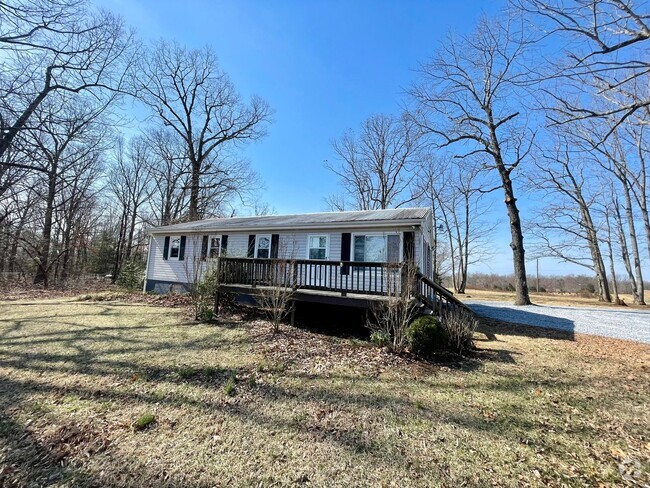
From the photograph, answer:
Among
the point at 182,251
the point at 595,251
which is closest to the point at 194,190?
the point at 182,251

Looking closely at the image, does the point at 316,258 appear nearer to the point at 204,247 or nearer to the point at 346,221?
the point at 346,221

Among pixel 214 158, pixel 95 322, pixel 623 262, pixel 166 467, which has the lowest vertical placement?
pixel 166 467

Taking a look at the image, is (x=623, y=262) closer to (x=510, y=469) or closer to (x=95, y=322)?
(x=510, y=469)

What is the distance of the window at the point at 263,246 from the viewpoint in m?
12.6

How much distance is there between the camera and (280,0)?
9148 millimetres

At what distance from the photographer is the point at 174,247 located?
15.4 m

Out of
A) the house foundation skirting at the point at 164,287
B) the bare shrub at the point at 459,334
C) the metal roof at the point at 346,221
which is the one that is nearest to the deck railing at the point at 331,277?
the bare shrub at the point at 459,334

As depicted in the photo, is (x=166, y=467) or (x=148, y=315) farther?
(x=148, y=315)

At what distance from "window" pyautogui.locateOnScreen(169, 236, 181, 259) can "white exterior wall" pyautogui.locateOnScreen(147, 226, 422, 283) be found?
0.92 feet

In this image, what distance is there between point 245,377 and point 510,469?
380 cm

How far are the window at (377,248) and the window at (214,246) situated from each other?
23.0 feet

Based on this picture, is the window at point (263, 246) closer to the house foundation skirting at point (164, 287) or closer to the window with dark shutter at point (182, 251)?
the house foundation skirting at point (164, 287)

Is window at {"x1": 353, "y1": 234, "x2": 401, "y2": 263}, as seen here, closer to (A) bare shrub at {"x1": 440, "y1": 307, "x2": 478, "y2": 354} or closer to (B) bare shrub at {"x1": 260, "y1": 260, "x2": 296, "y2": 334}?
(B) bare shrub at {"x1": 260, "y1": 260, "x2": 296, "y2": 334}

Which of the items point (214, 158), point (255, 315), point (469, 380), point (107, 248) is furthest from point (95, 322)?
point (107, 248)
